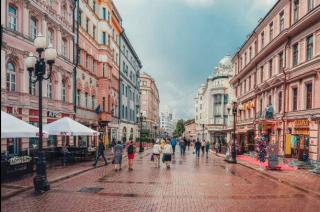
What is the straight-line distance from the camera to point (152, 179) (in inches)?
506

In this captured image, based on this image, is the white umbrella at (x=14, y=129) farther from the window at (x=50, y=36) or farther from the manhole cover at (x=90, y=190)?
the window at (x=50, y=36)

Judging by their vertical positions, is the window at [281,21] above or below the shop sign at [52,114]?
above

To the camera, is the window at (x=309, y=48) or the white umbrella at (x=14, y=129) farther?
the window at (x=309, y=48)

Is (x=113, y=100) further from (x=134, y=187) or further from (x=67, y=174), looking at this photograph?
(x=134, y=187)

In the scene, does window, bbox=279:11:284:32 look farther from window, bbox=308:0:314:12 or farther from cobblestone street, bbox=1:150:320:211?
cobblestone street, bbox=1:150:320:211

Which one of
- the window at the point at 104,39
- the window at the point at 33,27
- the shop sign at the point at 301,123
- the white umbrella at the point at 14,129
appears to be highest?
the window at the point at 104,39

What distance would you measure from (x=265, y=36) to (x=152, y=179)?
69.6ft

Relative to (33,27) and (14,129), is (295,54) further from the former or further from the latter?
(14,129)

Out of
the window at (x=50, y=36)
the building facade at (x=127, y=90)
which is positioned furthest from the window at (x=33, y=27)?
the building facade at (x=127, y=90)

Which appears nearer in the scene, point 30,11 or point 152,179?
point 152,179

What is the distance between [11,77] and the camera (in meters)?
17.3

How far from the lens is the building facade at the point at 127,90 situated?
45781mm

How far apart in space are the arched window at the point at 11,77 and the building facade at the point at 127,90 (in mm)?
23579

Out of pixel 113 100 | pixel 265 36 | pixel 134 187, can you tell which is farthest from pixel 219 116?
pixel 134 187
